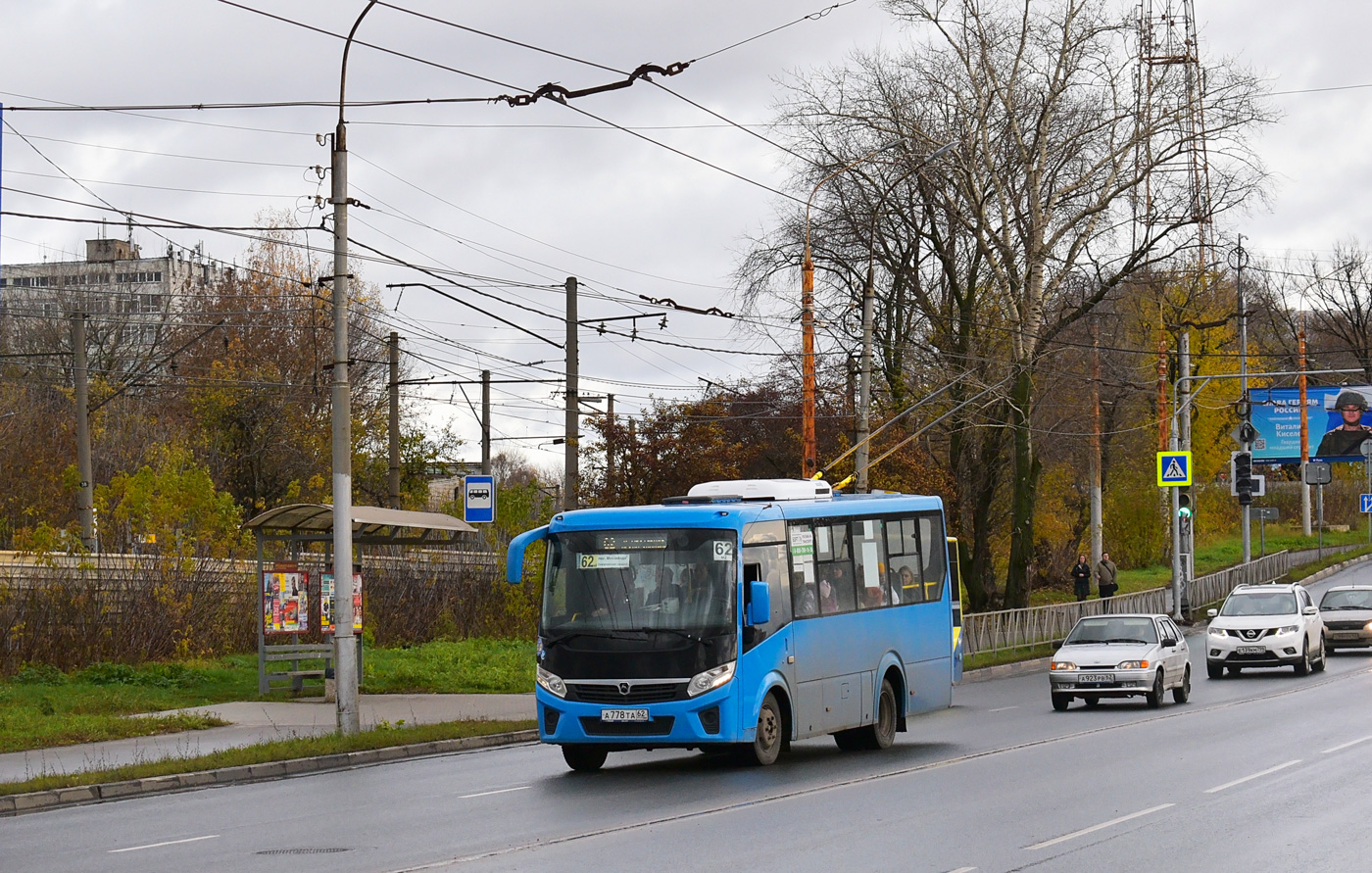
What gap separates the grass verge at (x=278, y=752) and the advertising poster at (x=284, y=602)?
17.4 ft

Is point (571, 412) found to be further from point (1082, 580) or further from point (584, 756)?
point (1082, 580)

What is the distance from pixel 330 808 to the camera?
14133 mm

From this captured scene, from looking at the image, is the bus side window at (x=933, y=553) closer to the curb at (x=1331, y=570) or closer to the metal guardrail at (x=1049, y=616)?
the metal guardrail at (x=1049, y=616)

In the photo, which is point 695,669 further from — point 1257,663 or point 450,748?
point 1257,663

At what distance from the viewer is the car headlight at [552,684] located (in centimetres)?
1686

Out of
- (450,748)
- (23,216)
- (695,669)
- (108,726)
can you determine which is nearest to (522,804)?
(695,669)

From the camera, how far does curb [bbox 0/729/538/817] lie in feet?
48.7

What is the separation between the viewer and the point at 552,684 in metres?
17.0

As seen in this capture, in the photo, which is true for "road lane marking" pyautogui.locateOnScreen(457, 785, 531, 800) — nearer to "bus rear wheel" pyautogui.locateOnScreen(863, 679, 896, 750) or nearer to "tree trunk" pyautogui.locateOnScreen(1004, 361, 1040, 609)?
"bus rear wheel" pyautogui.locateOnScreen(863, 679, 896, 750)

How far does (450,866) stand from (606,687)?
20.4 ft

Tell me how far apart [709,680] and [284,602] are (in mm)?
11534

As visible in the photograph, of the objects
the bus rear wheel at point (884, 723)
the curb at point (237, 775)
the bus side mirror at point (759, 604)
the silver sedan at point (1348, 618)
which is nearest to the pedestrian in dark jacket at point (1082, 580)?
the silver sedan at point (1348, 618)

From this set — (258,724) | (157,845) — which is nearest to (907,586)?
(258,724)

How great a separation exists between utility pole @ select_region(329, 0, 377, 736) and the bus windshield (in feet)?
10.6
